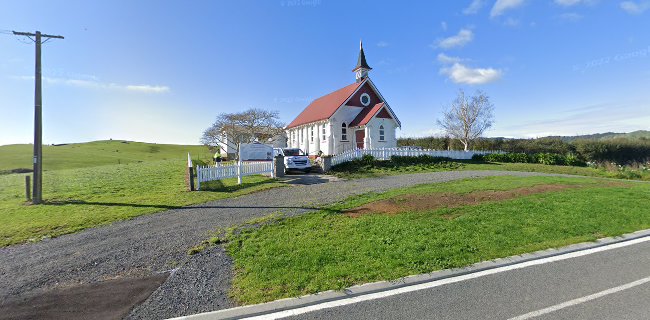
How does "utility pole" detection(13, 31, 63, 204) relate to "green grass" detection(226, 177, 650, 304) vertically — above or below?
above

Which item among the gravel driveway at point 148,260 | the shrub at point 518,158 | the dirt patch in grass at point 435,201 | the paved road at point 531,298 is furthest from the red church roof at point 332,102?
the paved road at point 531,298

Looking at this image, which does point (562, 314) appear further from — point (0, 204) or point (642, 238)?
point (0, 204)

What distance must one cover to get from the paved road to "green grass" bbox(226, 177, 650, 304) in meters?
0.55

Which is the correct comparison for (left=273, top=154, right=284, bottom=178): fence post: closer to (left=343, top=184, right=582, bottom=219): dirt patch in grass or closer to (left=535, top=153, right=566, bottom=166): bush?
(left=343, top=184, right=582, bottom=219): dirt patch in grass

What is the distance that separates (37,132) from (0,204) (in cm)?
328

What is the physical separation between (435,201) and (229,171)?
1030 centimetres

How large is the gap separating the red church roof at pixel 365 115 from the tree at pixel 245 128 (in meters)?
13.7

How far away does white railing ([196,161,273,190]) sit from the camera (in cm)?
1339

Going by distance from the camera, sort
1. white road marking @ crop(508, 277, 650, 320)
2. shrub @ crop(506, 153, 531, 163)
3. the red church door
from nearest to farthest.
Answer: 1. white road marking @ crop(508, 277, 650, 320)
2. the red church door
3. shrub @ crop(506, 153, 531, 163)

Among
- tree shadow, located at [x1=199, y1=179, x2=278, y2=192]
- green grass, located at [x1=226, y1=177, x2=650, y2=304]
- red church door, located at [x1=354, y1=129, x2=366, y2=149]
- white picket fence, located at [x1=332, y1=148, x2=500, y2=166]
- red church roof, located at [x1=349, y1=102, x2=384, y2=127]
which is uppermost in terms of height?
red church roof, located at [x1=349, y1=102, x2=384, y2=127]

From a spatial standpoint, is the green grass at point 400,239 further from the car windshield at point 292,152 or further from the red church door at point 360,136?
the red church door at point 360,136

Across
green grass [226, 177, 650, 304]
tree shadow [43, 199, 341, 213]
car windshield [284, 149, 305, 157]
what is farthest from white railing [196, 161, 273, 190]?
green grass [226, 177, 650, 304]

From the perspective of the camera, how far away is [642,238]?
593 centimetres

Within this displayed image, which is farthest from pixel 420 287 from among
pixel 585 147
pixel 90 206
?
pixel 585 147
